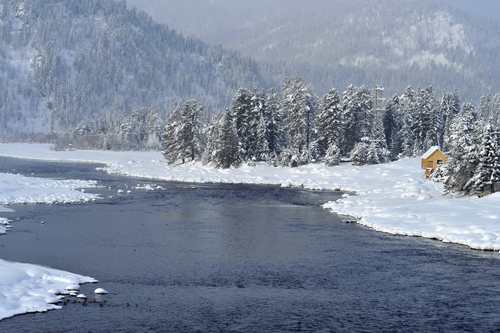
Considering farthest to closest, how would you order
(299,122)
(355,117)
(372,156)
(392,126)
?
(392,126), (355,117), (299,122), (372,156)

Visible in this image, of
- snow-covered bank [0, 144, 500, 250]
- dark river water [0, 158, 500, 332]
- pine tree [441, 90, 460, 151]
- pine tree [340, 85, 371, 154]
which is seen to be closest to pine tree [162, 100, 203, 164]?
snow-covered bank [0, 144, 500, 250]

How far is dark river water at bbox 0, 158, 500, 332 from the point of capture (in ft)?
54.6

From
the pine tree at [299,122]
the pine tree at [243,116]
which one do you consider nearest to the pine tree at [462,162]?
the pine tree at [299,122]

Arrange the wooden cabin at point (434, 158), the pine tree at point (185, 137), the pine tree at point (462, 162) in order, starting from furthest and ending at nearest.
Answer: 1. the pine tree at point (185, 137)
2. the wooden cabin at point (434, 158)
3. the pine tree at point (462, 162)

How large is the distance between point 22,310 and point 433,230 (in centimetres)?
2591

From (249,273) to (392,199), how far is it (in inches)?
1062

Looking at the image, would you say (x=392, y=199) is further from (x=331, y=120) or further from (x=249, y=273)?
(x=331, y=120)

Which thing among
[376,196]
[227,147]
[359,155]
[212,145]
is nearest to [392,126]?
[359,155]

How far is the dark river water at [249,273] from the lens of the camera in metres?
16.6

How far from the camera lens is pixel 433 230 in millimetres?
31688

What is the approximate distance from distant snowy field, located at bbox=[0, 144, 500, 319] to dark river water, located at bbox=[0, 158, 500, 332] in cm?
210

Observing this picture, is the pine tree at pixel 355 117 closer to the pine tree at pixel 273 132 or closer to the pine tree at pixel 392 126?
the pine tree at pixel 392 126

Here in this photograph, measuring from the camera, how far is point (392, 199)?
45.6 metres

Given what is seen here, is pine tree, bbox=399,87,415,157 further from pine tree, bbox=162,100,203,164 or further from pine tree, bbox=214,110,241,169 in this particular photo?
pine tree, bbox=162,100,203,164
